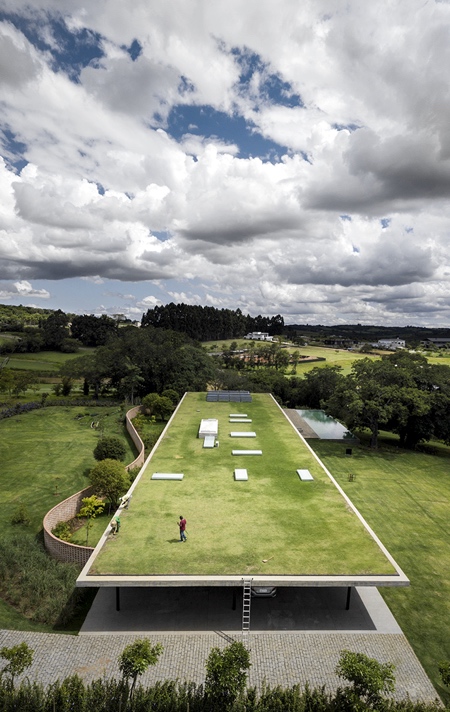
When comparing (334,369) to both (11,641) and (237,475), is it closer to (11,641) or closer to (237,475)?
(237,475)

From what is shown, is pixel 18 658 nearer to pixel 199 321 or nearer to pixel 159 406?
pixel 159 406

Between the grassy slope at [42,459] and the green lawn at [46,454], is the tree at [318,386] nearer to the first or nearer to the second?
the green lawn at [46,454]

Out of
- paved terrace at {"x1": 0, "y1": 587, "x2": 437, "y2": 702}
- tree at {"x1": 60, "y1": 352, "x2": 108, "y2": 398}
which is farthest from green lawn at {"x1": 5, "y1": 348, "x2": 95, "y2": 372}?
paved terrace at {"x1": 0, "y1": 587, "x2": 437, "y2": 702}

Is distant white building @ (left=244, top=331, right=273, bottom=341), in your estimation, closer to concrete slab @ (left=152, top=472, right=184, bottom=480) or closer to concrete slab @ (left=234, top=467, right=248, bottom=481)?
concrete slab @ (left=234, top=467, right=248, bottom=481)

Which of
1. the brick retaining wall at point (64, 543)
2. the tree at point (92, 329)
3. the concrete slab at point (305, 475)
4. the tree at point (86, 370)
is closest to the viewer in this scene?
the brick retaining wall at point (64, 543)

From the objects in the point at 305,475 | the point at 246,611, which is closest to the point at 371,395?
the point at 305,475

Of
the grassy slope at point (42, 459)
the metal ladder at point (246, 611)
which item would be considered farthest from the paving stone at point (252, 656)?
the grassy slope at point (42, 459)

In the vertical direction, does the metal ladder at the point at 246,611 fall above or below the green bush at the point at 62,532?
above
